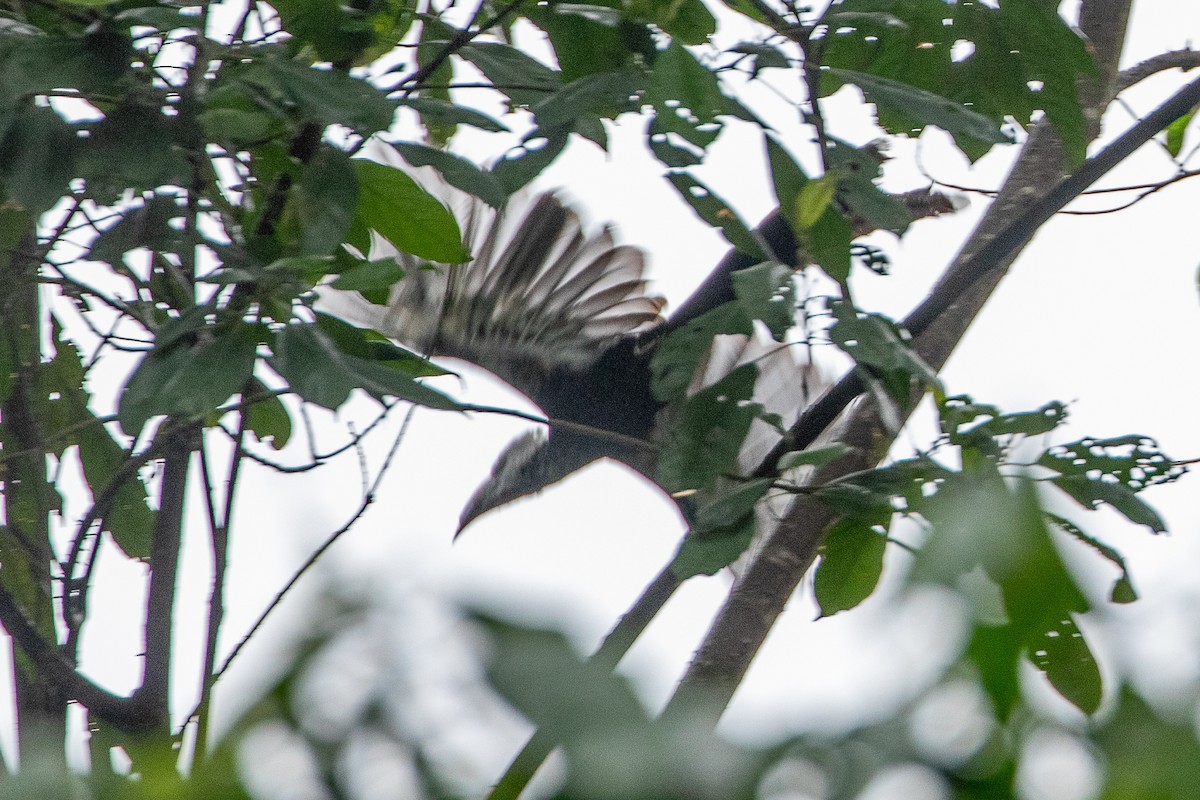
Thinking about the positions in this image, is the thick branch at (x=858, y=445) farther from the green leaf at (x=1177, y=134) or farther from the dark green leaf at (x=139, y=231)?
the dark green leaf at (x=139, y=231)

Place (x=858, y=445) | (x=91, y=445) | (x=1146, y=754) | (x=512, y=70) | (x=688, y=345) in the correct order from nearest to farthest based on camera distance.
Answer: (x=1146, y=754) < (x=688, y=345) < (x=512, y=70) < (x=858, y=445) < (x=91, y=445)

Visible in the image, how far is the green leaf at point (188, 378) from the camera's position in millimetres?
1082

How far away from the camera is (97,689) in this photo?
1306mm

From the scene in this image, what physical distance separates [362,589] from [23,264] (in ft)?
4.59

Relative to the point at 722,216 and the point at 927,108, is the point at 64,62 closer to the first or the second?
the point at 722,216

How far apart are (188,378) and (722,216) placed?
0.52m

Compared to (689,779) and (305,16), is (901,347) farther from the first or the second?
(689,779)

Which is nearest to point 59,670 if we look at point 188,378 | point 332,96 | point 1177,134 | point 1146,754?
point 188,378

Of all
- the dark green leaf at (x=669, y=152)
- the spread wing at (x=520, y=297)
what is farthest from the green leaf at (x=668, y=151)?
the spread wing at (x=520, y=297)

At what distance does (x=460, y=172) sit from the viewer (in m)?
1.29

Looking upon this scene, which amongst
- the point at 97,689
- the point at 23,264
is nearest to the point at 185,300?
the point at 23,264

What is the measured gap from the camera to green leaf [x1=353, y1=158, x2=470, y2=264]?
135cm

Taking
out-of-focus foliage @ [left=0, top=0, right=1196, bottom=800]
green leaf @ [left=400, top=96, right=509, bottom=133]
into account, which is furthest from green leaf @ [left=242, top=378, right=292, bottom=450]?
green leaf @ [left=400, top=96, right=509, bottom=133]

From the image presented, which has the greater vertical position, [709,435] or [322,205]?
[322,205]
